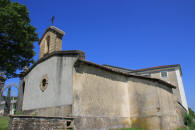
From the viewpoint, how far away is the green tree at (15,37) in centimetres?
1406

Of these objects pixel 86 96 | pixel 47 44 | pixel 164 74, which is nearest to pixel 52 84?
pixel 86 96

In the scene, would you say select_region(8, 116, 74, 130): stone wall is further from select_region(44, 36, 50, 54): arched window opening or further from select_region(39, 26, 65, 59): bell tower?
select_region(44, 36, 50, 54): arched window opening

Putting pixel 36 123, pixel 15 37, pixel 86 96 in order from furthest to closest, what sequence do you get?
pixel 15 37 → pixel 86 96 → pixel 36 123

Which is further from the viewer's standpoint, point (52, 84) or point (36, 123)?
point (52, 84)

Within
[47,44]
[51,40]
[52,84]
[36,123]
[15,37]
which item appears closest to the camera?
[36,123]

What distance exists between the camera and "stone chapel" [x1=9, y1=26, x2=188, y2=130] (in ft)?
31.7

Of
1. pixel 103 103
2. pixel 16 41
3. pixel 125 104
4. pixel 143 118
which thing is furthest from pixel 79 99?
pixel 16 41

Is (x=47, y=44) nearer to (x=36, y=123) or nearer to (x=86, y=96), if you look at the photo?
(x=86, y=96)

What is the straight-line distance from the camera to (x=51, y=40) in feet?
41.6

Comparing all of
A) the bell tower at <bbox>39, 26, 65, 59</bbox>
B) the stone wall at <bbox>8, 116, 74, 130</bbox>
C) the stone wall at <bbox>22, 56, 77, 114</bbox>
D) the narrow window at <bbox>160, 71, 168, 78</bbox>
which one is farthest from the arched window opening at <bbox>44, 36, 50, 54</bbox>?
the narrow window at <bbox>160, 71, 168, 78</bbox>

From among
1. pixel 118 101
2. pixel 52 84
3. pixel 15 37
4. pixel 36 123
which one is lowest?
pixel 36 123

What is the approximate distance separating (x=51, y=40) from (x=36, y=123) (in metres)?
7.07

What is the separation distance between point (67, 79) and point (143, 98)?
6.67 m

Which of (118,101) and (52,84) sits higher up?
(52,84)
